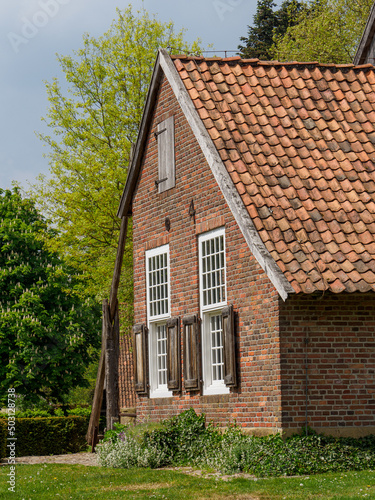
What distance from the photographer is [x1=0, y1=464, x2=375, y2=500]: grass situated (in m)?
10.0

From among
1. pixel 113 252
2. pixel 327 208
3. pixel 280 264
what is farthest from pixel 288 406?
pixel 113 252

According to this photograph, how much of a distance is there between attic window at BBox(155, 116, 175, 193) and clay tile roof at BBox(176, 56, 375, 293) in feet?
4.93

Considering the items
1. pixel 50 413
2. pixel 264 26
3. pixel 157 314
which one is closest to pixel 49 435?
pixel 50 413

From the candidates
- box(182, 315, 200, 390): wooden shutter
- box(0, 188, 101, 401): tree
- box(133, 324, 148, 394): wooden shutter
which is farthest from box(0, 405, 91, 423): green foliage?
box(182, 315, 200, 390): wooden shutter

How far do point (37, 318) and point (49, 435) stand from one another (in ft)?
31.0

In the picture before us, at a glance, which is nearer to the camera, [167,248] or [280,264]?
[280,264]

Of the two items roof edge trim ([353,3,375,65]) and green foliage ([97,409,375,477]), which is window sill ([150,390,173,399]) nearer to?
green foliage ([97,409,375,477])

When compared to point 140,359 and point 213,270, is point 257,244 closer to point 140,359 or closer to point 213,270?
point 213,270

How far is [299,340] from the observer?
42.6ft

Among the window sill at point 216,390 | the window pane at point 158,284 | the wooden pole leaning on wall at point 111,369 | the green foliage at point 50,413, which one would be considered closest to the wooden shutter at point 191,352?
the window sill at point 216,390

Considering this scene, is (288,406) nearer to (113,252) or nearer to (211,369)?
(211,369)

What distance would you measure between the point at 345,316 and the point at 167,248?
16.9 feet

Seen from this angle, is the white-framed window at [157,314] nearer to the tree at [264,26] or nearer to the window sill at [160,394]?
the window sill at [160,394]

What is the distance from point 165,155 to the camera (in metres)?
17.6
